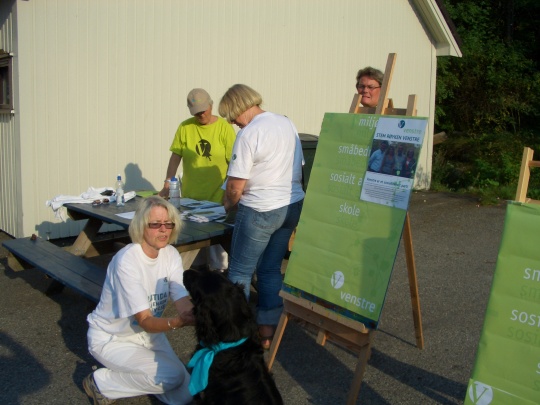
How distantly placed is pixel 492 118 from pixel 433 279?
40.0ft

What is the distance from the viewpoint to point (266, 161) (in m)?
3.68

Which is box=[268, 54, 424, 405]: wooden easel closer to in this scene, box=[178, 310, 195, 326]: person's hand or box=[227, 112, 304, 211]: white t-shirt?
box=[227, 112, 304, 211]: white t-shirt

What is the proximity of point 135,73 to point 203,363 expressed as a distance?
5388 millimetres

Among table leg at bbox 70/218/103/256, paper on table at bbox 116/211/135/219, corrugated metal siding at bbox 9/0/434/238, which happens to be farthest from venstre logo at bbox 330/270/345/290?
corrugated metal siding at bbox 9/0/434/238

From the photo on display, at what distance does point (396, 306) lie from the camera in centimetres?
490

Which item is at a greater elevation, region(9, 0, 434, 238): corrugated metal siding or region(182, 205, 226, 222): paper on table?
region(9, 0, 434, 238): corrugated metal siding

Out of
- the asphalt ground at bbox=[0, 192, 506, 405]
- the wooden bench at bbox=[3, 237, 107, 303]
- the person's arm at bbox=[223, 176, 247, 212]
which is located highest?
the person's arm at bbox=[223, 176, 247, 212]

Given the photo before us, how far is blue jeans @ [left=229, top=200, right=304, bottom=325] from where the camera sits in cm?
376

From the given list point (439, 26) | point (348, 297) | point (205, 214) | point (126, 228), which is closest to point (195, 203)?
point (205, 214)

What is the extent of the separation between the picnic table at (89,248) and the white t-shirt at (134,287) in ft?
1.97

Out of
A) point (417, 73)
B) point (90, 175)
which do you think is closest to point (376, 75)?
point (90, 175)

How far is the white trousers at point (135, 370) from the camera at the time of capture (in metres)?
3.10

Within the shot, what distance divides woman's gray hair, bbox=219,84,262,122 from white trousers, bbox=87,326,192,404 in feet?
Answer: 5.09

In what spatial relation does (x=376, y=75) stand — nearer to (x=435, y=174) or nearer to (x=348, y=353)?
(x=348, y=353)
